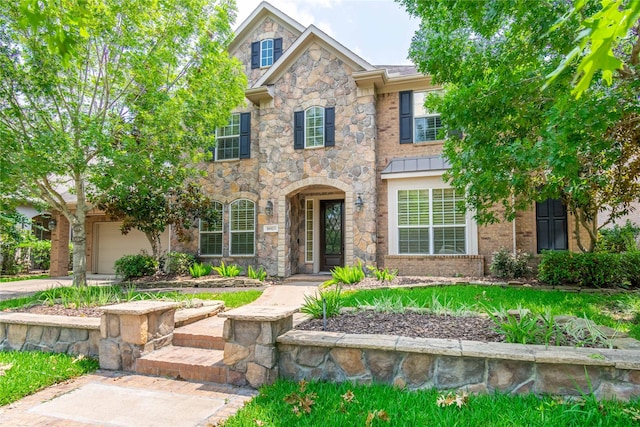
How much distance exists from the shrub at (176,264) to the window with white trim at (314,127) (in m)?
5.36

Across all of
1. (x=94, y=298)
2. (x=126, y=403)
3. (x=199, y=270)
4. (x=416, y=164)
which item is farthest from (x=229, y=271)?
(x=126, y=403)

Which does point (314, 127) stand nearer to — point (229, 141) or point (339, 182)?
point (339, 182)

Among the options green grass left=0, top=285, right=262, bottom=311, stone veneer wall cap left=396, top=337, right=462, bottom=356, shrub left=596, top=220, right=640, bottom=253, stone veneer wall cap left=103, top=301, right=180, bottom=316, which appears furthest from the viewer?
shrub left=596, top=220, right=640, bottom=253

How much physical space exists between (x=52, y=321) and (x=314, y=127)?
28.3 feet

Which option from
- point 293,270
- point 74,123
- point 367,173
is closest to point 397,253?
point 367,173

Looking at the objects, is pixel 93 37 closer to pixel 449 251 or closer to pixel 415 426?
pixel 415 426

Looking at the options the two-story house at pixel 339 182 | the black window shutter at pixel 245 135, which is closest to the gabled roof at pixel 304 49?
the two-story house at pixel 339 182

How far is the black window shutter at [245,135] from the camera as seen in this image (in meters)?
13.2

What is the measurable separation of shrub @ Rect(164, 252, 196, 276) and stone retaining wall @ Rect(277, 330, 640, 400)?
9.24 metres

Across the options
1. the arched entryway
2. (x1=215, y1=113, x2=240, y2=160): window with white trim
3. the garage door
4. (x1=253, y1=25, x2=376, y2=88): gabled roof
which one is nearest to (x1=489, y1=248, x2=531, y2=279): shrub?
the arched entryway

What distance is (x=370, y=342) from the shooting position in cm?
378

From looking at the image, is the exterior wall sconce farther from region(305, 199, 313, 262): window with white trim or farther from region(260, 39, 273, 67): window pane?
region(260, 39, 273, 67): window pane

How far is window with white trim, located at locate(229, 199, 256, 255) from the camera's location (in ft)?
42.2

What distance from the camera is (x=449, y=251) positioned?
10.9m
